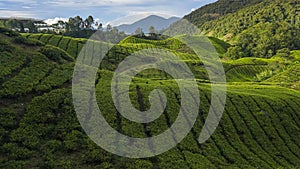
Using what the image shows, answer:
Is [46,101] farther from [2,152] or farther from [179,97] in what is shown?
[179,97]

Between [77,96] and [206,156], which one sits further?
[77,96]

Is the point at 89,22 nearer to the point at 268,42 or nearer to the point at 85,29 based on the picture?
the point at 85,29

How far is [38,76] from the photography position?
27547 millimetres

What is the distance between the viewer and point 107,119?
77.4ft

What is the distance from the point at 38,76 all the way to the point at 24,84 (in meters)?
2.81

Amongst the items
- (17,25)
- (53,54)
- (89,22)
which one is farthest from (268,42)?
(53,54)

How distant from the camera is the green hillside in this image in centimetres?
1883

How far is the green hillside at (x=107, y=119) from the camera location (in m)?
18.8

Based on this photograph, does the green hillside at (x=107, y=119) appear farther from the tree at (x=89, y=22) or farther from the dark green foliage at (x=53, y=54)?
the tree at (x=89, y=22)

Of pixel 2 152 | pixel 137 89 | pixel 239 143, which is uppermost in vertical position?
pixel 137 89

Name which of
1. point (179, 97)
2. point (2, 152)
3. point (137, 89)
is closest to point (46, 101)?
point (2, 152)

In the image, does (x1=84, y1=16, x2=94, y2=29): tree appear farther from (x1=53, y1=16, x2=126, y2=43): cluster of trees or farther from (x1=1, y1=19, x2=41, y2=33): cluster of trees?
(x1=1, y1=19, x2=41, y2=33): cluster of trees

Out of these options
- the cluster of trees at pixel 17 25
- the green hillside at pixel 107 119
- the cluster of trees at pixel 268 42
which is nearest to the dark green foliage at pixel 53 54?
the green hillside at pixel 107 119

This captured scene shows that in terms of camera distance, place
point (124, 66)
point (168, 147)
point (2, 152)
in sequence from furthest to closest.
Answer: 1. point (124, 66)
2. point (168, 147)
3. point (2, 152)
